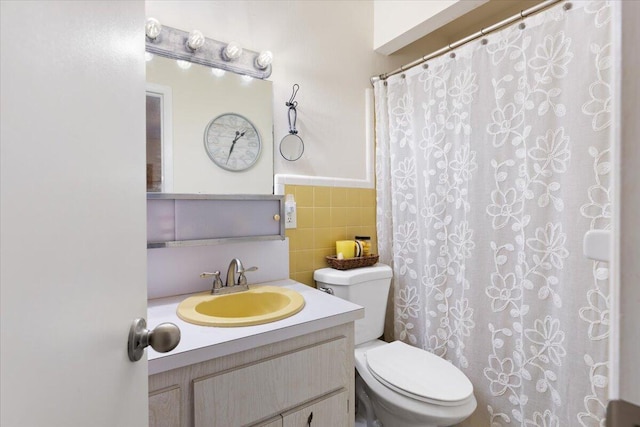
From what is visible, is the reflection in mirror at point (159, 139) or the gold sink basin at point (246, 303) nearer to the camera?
the gold sink basin at point (246, 303)

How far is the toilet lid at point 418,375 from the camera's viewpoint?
1115 millimetres

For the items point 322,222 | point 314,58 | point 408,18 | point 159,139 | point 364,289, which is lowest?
point 364,289

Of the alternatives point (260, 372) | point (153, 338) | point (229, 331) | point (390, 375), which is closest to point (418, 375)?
point (390, 375)

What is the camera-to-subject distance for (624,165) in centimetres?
20

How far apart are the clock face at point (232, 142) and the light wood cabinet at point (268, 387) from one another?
835 millimetres

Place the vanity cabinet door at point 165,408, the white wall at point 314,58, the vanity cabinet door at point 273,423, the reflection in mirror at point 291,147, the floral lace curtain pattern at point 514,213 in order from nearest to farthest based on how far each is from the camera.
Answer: the vanity cabinet door at point 165,408 < the vanity cabinet door at point 273,423 < the floral lace curtain pattern at point 514,213 < the white wall at point 314,58 < the reflection in mirror at point 291,147

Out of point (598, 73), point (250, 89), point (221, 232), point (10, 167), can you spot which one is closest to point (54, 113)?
point (10, 167)

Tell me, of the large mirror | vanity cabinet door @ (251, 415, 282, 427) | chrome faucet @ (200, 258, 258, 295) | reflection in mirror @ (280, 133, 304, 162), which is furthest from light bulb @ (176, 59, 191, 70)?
vanity cabinet door @ (251, 415, 282, 427)

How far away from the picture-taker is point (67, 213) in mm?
313

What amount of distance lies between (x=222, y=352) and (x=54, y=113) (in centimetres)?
72

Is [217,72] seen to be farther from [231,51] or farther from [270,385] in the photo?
[270,385]

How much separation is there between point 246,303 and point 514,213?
46.0 inches

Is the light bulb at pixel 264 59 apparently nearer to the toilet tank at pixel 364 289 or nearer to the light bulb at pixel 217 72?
the light bulb at pixel 217 72

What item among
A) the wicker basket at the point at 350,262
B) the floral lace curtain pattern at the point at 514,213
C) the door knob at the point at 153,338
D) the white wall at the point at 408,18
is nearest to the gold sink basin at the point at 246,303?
the wicker basket at the point at 350,262
